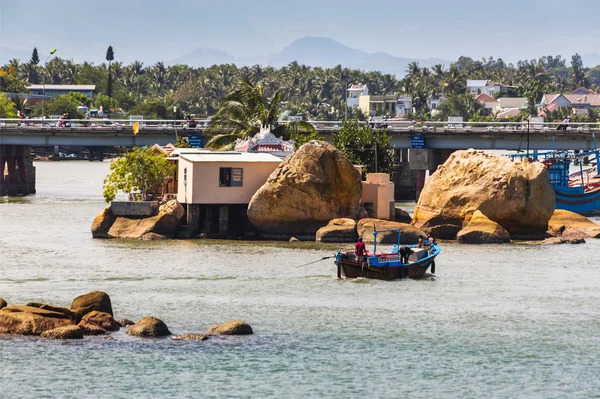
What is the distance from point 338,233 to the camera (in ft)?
222

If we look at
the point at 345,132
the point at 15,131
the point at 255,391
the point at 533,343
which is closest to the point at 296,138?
the point at 345,132

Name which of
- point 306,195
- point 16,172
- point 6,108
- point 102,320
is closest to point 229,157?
point 306,195

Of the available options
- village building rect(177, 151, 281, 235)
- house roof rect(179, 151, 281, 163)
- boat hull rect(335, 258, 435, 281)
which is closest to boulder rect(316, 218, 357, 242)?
village building rect(177, 151, 281, 235)

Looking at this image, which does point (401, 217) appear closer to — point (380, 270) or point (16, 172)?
point (380, 270)

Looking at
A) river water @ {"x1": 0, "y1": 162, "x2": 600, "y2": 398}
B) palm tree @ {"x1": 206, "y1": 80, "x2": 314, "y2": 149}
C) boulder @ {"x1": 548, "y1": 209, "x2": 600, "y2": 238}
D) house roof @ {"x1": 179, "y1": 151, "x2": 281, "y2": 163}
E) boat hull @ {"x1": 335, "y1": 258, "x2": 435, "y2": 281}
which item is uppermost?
palm tree @ {"x1": 206, "y1": 80, "x2": 314, "y2": 149}

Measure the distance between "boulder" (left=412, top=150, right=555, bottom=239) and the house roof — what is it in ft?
31.6

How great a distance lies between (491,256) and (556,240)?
870 cm

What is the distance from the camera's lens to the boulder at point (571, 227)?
7288 centimetres

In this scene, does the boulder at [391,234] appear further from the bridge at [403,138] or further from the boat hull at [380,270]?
the bridge at [403,138]

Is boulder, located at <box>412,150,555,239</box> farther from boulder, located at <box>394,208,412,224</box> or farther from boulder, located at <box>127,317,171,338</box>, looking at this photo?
boulder, located at <box>127,317,171,338</box>

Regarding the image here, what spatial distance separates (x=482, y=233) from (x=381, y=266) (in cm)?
1617

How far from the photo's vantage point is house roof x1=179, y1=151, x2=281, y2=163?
7131 cm

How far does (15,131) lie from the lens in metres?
113

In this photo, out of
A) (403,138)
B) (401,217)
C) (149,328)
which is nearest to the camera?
(149,328)
